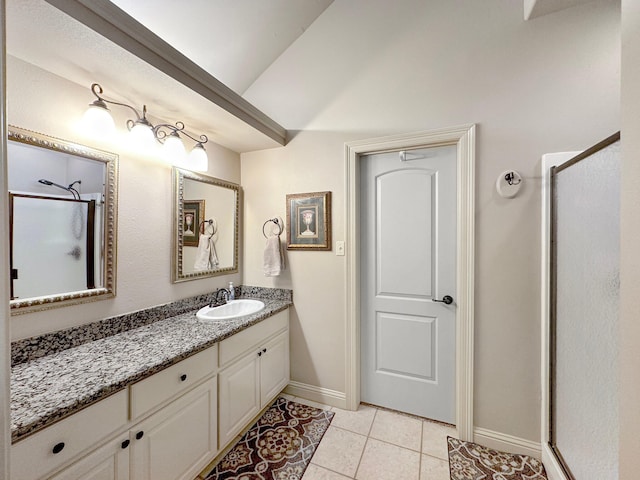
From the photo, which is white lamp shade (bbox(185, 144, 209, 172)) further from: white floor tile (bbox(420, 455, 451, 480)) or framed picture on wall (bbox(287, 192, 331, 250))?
white floor tile (bbox(420, 455, 451, 480))

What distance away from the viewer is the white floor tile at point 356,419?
186cm

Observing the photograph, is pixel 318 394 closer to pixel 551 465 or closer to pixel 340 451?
pixel 340 451

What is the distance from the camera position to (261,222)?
91.8 inches

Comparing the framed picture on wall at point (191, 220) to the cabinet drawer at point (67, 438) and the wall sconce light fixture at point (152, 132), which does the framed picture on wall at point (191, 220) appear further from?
the cabinet drawer at point (67, 438)

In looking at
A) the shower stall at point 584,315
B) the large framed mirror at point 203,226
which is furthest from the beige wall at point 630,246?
the large framed mirror at point 203,226

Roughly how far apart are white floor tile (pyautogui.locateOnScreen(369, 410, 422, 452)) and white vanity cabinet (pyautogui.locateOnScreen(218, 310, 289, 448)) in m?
0.77

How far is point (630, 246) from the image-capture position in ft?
2.08

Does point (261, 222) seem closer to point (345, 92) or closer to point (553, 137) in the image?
point (345, 92)

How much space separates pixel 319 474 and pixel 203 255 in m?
1.59

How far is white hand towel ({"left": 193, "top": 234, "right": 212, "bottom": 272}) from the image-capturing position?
2.01 meters

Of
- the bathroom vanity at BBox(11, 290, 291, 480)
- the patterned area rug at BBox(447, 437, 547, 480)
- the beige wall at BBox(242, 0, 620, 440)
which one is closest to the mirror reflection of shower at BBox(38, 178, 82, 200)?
the bathroom vanity at BBox(11, 290, 291, 480)

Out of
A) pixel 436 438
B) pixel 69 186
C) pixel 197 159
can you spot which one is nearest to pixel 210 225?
pixel 197 159

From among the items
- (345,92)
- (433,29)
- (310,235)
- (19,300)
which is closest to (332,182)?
(310,235)

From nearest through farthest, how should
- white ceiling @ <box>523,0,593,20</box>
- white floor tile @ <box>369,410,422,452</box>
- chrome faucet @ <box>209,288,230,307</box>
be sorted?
white ceiling @ <box>523,0,593,20</box>, white floor tile @ <box>369,410,422,452</box>, chrome faucet @ <box>209,288,230,307</box>
